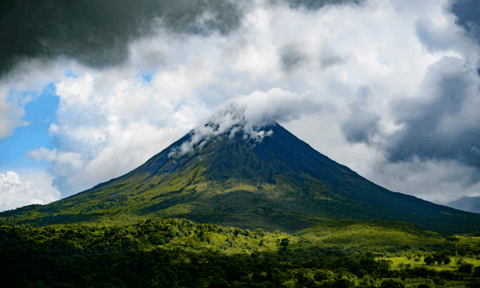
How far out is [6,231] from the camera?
5797cm

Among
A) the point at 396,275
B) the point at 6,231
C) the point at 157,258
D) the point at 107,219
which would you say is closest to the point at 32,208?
the point at 107,219

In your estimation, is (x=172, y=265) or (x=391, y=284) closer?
(x=391, y=284)

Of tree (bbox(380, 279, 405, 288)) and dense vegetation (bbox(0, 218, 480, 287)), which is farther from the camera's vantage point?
dense vegetation (bbox(0, 218, 480, 287))

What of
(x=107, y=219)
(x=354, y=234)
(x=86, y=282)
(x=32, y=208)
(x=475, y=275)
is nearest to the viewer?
(x=475, y=275)

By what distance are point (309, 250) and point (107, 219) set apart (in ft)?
345

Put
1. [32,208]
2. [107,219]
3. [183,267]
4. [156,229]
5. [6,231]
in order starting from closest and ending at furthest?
[183,267]
[6,231]
[156,229]
[107,219]
[32,208]

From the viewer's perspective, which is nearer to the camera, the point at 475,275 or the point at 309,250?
the point at 475,275

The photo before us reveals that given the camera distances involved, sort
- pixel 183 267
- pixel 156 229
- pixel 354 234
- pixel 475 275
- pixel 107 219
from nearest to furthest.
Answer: pixel 475 275 → pixel 183 267 → pixel 156 229 → pixel 354 234 → pixel 107 219

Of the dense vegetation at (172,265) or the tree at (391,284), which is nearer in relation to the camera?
the tree at (391,284)

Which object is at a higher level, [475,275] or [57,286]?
[475,275]

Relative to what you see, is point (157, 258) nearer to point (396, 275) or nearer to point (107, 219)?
point (396, 275)

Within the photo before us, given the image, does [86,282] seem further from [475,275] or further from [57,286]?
[475,275]

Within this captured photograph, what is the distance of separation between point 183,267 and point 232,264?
780 centimetres

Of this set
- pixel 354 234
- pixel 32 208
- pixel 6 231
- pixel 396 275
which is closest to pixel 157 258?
pixel 6 231
